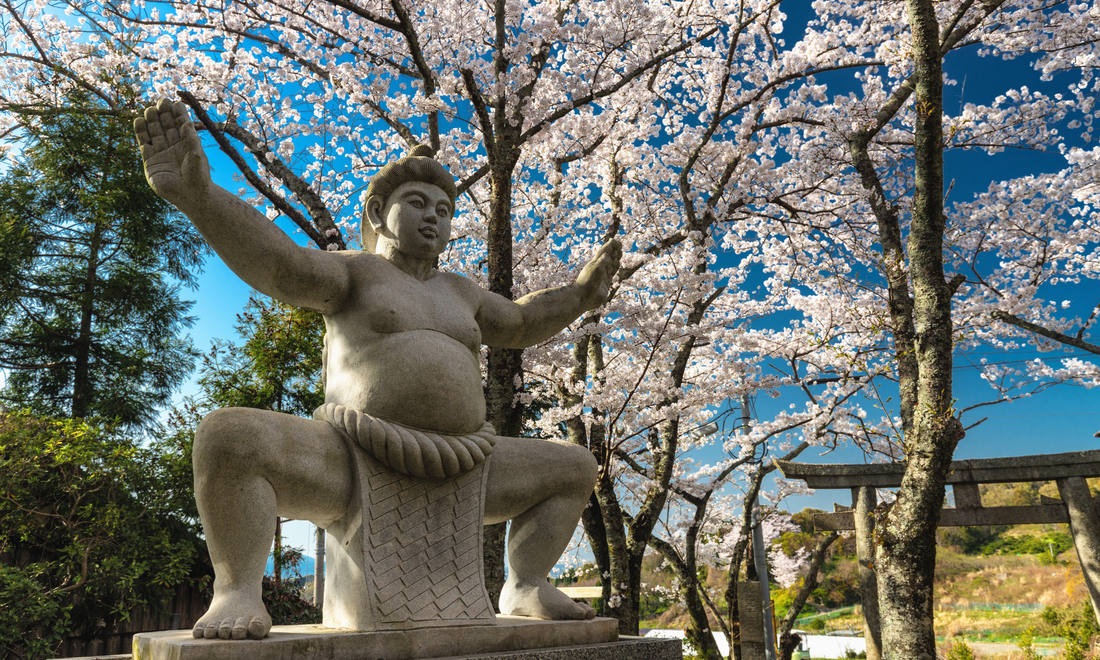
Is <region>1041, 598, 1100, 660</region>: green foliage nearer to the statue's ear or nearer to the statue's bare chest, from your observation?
the statue's bare chest

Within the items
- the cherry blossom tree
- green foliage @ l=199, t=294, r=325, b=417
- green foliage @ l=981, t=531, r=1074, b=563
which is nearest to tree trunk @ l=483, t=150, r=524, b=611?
the cherry blossom tree

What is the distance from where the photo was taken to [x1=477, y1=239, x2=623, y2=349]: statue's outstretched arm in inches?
116

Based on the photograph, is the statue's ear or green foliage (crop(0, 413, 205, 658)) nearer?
the statue's ear

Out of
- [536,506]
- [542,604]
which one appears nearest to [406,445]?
[536,506]

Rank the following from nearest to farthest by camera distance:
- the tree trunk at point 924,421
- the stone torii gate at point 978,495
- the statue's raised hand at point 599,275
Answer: the statue's raised hand at point 599,275 → the tree trunk at point 924,421 → the stone torii gate at point 978,495

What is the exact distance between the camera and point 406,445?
88.7 inches

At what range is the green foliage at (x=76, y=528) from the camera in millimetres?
6188

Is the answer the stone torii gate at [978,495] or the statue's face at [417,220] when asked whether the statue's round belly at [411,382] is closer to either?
the statue's face at [417,220]

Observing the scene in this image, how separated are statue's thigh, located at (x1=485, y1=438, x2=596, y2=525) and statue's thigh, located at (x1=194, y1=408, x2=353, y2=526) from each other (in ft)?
1.86

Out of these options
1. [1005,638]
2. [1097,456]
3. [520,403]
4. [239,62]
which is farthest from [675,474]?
[1005,638]

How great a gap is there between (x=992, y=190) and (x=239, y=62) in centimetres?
993

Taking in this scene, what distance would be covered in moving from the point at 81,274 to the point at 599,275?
9092 mm

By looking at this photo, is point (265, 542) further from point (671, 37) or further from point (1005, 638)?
point (1005, 638)

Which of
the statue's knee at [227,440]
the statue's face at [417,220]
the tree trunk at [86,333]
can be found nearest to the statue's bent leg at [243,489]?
the statue's knee at [227,440]
